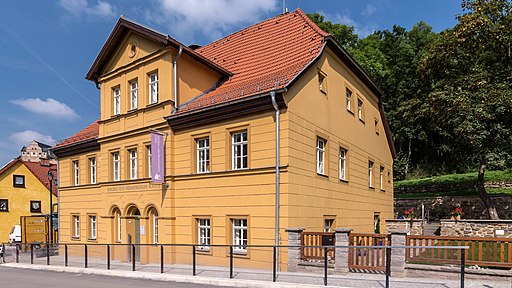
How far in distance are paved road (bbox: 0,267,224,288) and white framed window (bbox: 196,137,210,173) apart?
5068mm

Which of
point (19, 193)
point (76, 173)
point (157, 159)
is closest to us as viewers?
point (157, 159)

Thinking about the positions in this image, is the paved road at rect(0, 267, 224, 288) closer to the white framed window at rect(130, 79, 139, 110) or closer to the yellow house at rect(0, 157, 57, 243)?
the white framed window at rect(130, 79, 139, 110)

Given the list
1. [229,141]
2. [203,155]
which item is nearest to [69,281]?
[203,155]

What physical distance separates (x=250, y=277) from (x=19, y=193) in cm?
3416

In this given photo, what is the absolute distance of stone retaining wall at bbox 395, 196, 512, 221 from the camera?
29.3m

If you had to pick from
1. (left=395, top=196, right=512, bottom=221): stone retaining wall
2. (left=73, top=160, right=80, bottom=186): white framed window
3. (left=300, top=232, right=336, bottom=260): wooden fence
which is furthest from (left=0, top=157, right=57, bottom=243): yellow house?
(left=395, top=196, right=512, bottom=221): stone retaining wall

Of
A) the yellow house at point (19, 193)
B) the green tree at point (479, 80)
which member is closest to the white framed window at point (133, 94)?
the green tree at point (479, 80)

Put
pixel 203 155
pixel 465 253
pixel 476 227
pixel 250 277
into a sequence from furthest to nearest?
pixel 476 227 < pixel 203 155 < pixel 250 277 < pixel 465 253

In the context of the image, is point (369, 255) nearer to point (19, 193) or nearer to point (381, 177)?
point (381, 177)

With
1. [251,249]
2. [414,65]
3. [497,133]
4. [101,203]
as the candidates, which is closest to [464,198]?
[497,133]

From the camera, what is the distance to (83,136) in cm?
2373

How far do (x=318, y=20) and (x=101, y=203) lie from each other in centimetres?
2532

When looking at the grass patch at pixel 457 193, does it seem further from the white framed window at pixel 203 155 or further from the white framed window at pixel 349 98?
the white framed window at pixel 203 155

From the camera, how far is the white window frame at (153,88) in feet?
59.7
